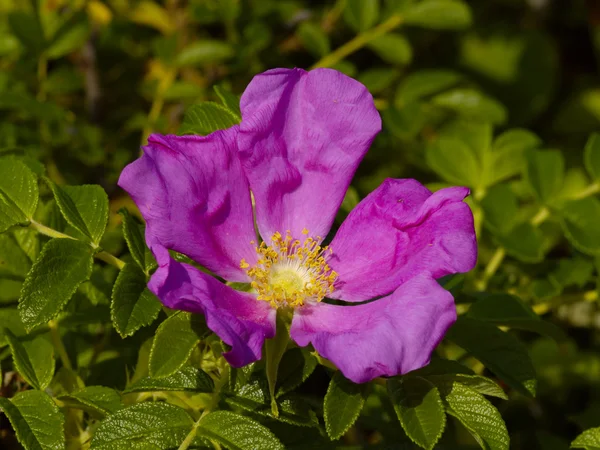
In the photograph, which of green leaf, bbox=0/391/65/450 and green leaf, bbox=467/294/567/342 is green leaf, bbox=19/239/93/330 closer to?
green leaf, bbox=0/391/65/450

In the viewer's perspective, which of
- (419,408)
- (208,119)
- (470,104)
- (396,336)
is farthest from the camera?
(470,104)

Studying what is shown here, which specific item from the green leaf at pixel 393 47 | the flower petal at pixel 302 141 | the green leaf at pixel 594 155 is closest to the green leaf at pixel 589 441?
the flower petal at pixel 302 141

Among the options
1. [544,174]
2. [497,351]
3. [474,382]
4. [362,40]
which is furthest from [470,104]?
[474,382]

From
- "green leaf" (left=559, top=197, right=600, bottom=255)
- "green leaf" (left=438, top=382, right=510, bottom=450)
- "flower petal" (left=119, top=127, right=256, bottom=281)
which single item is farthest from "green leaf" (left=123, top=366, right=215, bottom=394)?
"green leaf" (left=559, top=197, right=600, bottom=255)

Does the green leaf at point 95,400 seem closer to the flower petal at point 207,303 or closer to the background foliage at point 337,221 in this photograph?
the background foliage at point 337,221

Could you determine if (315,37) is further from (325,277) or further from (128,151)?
(325,277)

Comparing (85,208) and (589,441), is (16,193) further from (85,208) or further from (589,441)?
(589,441)
